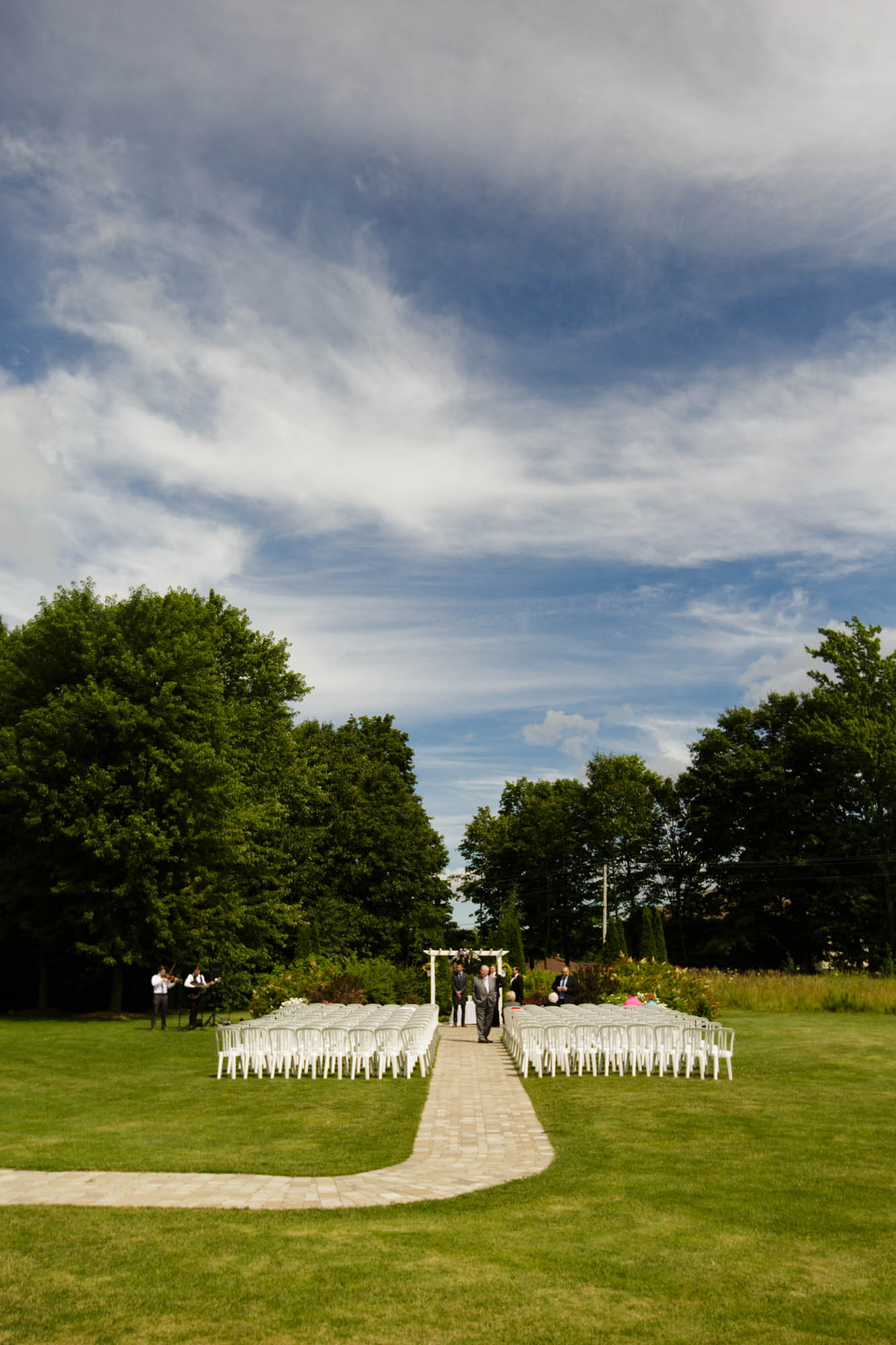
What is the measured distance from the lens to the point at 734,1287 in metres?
5.29

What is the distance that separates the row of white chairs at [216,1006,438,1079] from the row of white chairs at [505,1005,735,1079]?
1.85 meters

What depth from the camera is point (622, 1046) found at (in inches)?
579

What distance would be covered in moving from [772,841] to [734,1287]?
45678 millimetres

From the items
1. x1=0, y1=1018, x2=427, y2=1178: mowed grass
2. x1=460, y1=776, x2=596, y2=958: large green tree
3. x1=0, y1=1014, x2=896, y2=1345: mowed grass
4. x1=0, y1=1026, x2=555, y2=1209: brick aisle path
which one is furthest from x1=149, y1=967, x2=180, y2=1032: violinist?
x1=460, y1=776, x2=596, y2=958: large green tree

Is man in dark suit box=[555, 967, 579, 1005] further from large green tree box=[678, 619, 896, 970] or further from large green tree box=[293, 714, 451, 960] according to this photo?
large green tree box=[678, 619, 896, 970]

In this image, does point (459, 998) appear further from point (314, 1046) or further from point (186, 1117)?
point (186, 1117)

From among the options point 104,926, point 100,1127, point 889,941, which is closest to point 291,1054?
point 100,1127

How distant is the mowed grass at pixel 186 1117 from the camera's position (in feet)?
28.2

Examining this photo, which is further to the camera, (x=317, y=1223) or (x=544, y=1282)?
(x=317, y=1223)

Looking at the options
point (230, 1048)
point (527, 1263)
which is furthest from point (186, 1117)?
point (527, 1263)

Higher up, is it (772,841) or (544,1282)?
(772,841)

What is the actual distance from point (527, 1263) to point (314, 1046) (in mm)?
10131

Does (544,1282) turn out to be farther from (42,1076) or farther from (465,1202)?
(42,1076)

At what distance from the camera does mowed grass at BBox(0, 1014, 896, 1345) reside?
4719mm
